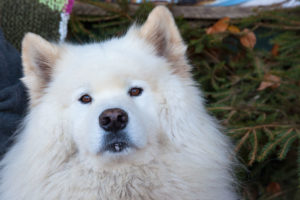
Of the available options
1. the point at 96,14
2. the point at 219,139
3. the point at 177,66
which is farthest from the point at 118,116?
the point at 96,14

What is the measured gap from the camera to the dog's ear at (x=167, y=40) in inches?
79.8

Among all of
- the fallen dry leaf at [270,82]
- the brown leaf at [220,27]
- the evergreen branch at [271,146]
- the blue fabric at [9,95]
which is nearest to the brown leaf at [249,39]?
the brown leaf at [220,27]

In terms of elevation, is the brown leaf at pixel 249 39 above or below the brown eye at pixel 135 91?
below

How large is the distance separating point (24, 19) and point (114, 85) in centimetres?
A: 166

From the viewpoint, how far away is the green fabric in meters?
2.87

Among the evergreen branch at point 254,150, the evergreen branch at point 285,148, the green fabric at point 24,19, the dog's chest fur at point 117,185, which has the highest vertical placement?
the green fabric at point 24,19

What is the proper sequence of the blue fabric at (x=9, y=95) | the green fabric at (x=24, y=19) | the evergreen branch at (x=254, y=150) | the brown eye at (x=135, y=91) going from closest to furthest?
the brown eye at (x=135, y=91), the blue fabric at (x=9, y=95), the evergreen branch at (x=254, y=150), the green fabric at (x=24, y=19)

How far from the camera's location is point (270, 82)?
9.68 feet

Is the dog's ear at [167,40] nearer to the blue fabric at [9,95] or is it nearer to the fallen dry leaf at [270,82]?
the blue fabric at [9,95]

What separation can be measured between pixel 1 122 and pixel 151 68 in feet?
3.93

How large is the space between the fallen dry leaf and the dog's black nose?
1.85m

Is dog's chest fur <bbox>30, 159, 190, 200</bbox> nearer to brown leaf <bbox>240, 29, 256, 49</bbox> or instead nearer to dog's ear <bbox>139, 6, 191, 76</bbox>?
dog's ear <bbox>139, 6, 191, 76</bbox>

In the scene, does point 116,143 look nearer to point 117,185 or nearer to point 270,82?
point 117,185

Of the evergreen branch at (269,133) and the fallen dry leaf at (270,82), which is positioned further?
the fallen dry leaf at (270,82)
